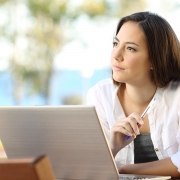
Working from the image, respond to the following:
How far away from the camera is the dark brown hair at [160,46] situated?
88.3 inches

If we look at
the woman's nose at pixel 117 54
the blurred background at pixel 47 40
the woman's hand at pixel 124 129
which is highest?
the woman's nose at pixel 117 54

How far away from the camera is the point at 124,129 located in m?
1.96

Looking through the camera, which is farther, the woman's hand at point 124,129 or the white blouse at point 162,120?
the white blouse at point 162,120

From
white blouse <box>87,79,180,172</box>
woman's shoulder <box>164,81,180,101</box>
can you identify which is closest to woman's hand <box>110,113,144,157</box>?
white blouse <box>87,79,180,172</box>

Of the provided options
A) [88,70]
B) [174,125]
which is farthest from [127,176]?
[88,70]

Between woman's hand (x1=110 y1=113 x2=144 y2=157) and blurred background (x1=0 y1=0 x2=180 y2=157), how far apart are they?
35.2ft

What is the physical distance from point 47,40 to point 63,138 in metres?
11.5

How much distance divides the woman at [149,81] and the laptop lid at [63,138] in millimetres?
516

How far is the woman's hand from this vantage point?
1934mm

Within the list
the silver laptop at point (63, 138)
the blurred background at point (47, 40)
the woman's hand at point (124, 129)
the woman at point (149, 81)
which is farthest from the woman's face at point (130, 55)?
the blurred background at point (47, 40)

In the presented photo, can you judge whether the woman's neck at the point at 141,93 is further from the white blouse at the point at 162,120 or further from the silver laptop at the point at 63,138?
the silver laptop at the point at 63,138

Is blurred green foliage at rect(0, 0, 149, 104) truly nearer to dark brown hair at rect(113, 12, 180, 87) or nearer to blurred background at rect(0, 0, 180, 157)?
blurred background at rect(0, 0, 180, 157)

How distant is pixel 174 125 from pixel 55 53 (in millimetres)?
10955

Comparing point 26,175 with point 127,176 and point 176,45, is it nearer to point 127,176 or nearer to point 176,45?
point 127,176
